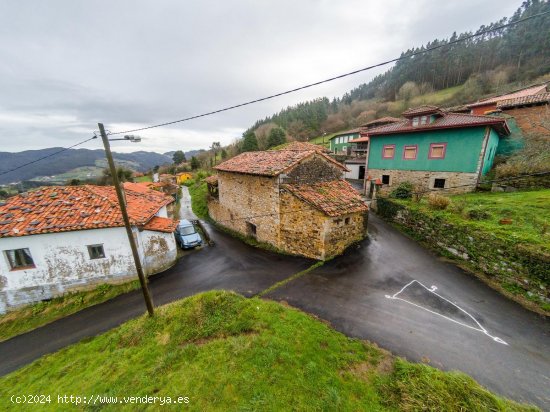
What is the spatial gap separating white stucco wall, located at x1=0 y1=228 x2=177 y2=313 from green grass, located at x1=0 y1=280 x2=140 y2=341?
0.38 metres

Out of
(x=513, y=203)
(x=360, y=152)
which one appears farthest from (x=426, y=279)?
(x=360, y=152)

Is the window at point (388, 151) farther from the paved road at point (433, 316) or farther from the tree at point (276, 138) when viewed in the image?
the tree at point (276, 138)

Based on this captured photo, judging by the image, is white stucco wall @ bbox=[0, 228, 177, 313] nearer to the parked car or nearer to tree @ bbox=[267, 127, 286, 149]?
the parked car

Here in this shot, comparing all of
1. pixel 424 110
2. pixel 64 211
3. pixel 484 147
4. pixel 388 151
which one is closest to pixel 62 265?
pixel 64 211

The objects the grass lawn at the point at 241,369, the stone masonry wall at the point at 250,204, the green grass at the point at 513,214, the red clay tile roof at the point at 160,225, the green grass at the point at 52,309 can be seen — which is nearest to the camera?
the grass lawn at the point at 241,369

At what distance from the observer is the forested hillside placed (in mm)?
43031

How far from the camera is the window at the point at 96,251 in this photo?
11469mm

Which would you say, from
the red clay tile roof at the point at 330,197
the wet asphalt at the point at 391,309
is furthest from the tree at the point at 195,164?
the red clay tile roof at the point at 330,197

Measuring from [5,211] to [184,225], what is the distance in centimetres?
951

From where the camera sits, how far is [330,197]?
13.3 meters

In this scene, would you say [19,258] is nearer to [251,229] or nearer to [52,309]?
[52,309]

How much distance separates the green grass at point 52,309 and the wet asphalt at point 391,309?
0.52m

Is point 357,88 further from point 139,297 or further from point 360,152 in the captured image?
point 139,297

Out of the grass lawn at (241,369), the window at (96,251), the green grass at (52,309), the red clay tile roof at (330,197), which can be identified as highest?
the red clay tile roof at (330,197)
